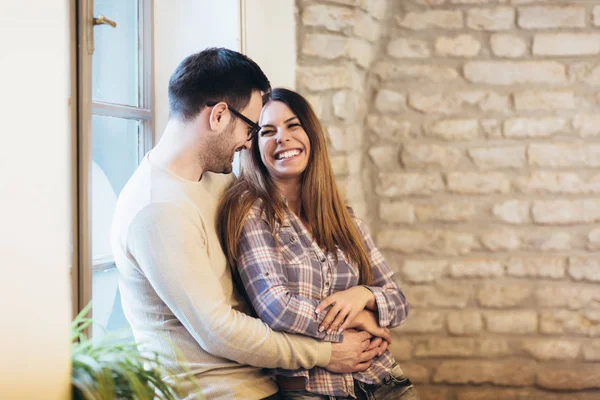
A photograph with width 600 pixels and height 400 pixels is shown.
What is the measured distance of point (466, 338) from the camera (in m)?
3.11

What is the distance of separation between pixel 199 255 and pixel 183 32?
1166 mm

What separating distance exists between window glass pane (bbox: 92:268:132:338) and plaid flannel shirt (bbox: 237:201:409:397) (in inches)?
19.4

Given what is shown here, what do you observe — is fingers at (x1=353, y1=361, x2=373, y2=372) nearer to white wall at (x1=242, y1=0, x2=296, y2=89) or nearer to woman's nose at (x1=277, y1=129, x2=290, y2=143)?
woman's nose at (x1=277, y1=129, x2=290, y2=143)

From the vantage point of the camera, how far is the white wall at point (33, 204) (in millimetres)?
867

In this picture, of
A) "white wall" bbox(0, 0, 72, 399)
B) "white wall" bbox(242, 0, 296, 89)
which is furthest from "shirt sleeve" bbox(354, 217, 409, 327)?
"white wall" bbox(0, 0, 72, 399)

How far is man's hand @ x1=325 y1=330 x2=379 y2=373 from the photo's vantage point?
6.39 ft

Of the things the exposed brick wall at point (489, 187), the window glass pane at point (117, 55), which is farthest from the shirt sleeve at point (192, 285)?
the exposed brick wall at point (489, 187)

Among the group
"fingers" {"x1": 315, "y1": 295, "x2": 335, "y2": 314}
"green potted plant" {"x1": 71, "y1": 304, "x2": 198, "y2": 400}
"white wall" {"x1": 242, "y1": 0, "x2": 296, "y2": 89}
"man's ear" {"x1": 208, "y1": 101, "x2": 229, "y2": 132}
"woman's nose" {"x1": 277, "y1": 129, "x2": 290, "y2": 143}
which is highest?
"white wall" {"x1": 242, "y1": 0, "x2": 296, "y2": 89}

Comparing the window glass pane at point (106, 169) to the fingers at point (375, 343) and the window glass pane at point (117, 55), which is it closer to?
the window glass pane at point (117, 55)

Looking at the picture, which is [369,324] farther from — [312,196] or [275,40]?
[275,40]

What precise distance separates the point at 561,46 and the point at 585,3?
0.23 meters

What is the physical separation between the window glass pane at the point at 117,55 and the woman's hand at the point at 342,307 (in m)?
0.99

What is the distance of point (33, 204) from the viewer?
91cm

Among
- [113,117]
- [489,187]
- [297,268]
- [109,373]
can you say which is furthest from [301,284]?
[489,187]
